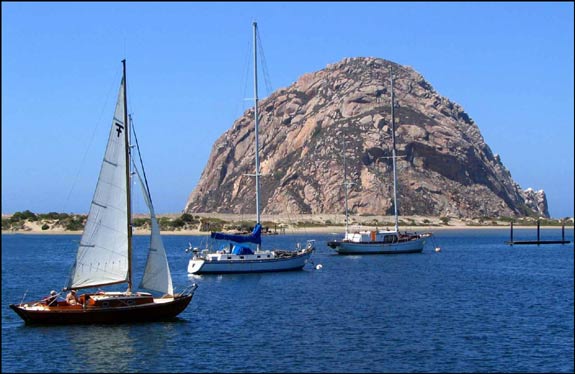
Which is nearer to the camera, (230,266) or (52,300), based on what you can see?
(52,300)

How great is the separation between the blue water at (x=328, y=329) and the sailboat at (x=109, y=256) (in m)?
0.87

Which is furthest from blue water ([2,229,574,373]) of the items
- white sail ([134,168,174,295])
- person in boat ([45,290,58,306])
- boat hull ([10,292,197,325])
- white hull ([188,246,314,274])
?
white sail ([134,168,174,295])

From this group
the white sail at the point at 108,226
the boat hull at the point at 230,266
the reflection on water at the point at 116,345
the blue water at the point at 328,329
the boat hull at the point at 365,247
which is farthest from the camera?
the boat hull at the point at 365,247

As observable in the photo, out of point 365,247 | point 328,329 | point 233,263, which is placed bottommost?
point 328,329

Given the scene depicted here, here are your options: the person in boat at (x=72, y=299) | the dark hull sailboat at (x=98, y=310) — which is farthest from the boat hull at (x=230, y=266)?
the person in boat at (x=72, y=299)

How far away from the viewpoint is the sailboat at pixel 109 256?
1740 inches

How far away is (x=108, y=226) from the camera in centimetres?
4459

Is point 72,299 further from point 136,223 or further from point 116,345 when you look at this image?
point 136,223

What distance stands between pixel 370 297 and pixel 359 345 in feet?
63.9

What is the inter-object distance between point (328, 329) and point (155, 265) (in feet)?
33.6

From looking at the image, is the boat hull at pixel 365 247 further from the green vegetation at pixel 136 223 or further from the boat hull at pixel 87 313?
the boat hull at pixel 87 313

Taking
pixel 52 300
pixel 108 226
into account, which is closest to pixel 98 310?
pixel 52 300

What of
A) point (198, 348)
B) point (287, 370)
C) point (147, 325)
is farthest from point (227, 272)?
point (287, 370)

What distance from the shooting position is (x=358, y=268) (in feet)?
286
